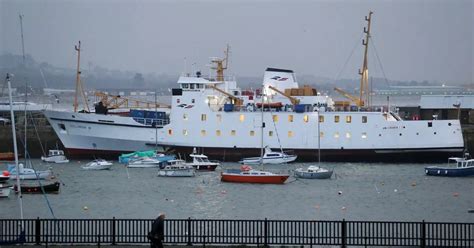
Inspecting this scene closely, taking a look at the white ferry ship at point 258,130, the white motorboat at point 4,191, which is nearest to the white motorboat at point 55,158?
the white ferry ship at point 258,130

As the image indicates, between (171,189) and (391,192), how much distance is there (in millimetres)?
9554

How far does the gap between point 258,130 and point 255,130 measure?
0.20 metres

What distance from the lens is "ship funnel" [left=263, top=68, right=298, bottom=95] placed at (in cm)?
6000

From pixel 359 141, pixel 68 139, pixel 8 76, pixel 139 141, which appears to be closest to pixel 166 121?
pixel 139 141

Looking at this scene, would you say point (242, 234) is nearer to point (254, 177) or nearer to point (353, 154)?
point (254, 177)

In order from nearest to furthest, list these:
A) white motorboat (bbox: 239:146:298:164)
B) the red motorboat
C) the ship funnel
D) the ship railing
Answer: the red motorboat
white motorboat (bbox: 239:146:298:164)
the ship railing
the ship funnel

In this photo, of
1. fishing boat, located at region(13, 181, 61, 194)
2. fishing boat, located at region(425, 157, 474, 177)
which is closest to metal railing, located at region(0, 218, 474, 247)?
fishing boat, located at region(13, 181, 61, 194)

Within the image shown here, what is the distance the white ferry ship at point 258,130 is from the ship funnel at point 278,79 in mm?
3348

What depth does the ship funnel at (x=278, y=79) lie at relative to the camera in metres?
60.0

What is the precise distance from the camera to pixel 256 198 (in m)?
36.2

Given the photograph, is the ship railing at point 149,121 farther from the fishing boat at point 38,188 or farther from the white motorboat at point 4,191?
the white motorboat at point 4,191

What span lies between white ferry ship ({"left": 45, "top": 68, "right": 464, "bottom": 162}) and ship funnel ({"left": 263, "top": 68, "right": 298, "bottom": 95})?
3348mm

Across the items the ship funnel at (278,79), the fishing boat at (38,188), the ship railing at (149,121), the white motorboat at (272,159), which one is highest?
the ship funnel at (278,79)

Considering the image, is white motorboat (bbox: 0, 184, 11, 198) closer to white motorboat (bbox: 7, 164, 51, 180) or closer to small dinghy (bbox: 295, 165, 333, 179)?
white motorboat (bbox: 7, 164, 51, 180)
